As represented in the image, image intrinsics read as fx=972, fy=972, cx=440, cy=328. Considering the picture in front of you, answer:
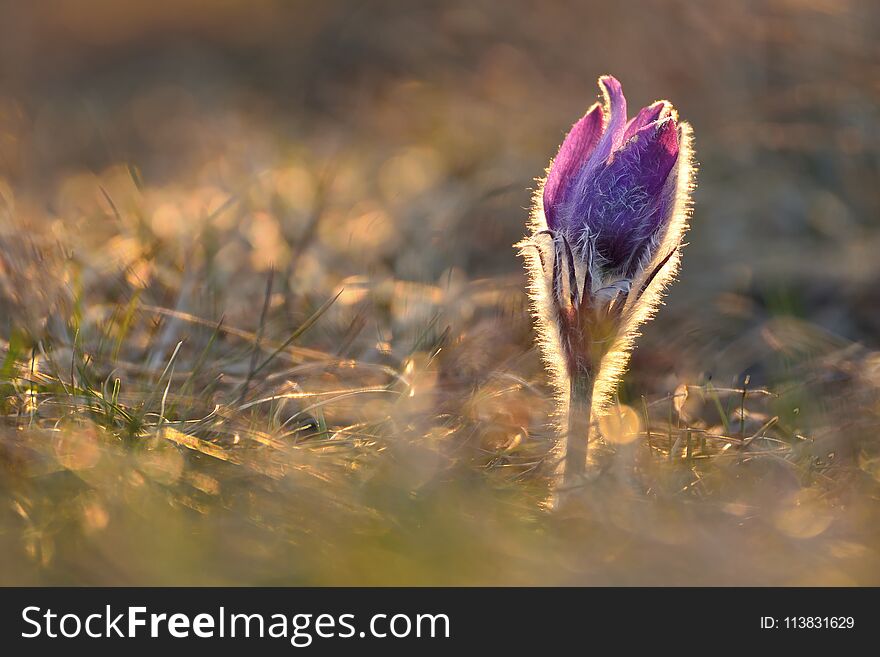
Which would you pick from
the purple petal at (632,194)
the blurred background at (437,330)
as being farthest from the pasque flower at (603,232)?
the blurred background at (437,330)

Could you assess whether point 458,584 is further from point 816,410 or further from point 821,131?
point 821,131

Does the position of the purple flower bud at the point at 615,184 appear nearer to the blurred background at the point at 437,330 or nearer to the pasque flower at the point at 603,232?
the pasque flower at the point at 603,232

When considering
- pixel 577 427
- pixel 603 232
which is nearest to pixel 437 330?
pixel 577 427

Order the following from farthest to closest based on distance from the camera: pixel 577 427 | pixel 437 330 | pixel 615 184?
pixel 437 330
pixel 577 427
pixel 615 184

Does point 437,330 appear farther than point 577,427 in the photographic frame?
Yes

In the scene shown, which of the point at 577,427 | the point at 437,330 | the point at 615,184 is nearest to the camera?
the point at 615,184

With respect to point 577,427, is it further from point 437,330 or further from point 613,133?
point 437,330

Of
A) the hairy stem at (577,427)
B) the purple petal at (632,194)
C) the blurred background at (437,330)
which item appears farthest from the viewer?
the hairy stem at (577,427)
